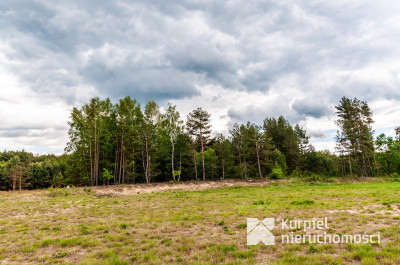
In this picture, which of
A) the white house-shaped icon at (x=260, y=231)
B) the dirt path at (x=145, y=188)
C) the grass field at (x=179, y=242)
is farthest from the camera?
the dirt path at (x=145, y=188)

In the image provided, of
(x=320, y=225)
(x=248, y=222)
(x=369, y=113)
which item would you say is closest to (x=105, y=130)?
(x=248, y=222)

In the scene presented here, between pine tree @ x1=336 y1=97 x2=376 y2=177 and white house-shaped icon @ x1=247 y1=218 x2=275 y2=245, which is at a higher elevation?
pine tree @ x1=336 y1=97 x2=376 y2=177

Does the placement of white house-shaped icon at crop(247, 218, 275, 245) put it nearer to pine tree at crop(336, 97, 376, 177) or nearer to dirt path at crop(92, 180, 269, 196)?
dirt path at crop(92, 180, 269, 196)

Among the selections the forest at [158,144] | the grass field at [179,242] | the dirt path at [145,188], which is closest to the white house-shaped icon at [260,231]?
the grass field at [179,242]

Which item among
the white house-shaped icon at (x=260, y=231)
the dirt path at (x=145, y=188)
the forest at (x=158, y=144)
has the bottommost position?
the dirt path at (x=145, y=188)

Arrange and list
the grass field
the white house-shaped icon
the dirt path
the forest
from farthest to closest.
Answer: the forest, the dirt path, the white house-shaped icon, the grass field

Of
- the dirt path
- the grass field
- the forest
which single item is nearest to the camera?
the grass field

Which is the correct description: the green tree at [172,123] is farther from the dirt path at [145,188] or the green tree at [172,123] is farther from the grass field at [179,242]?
the grass field at [179,242]

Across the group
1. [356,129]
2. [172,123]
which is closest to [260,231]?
[172,123]

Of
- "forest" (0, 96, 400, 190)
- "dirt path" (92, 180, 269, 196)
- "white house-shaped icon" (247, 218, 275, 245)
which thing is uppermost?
"forest" (0, 96, 400, 190)

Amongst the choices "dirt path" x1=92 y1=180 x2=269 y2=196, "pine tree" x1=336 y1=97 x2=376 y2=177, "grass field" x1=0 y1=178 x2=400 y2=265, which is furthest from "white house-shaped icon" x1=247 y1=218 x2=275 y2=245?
"pine tree" x1=336 y1=97 x2=376 y2=177

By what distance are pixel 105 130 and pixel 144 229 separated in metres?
34.5

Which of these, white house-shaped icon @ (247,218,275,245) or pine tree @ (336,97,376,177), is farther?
pine tree @ (336,97,376,177)

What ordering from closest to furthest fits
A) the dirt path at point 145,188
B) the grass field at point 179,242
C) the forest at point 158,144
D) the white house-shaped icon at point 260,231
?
the grass field at point 179,242 → the white house-shaped icon at point 260,231 → the dirt path at point 145,188 → the forest at point 158,144
